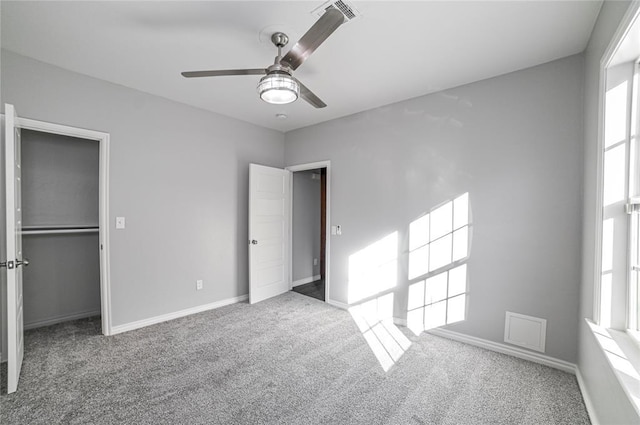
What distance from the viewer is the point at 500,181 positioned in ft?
8.61

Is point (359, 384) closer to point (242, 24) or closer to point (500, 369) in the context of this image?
point (500, 369)

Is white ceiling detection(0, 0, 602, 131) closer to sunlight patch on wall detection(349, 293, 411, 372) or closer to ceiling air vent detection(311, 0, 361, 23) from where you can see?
ceiling air vent detection(311, 0, 361, 23)

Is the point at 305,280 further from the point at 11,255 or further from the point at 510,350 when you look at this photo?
the point at 11,255

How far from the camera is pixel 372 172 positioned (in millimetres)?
3580

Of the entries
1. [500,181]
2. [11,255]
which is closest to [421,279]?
[500,181]

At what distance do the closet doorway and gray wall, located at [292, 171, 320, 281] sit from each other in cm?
275

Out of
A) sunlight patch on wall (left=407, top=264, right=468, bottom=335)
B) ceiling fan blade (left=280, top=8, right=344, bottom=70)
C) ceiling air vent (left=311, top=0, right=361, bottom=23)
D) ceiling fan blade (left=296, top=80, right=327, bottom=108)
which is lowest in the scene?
sunlight patch on wall (left=407, top=264, right=468, bottom=335)

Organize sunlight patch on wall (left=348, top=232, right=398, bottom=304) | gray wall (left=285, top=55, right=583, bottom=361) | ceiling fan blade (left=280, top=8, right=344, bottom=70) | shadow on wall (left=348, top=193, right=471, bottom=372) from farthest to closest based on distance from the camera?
sunlight patch on wall (left=348, top=232, right=398, bottom=304) < shadow on wall (left=348, top=193, right=471, bottom=372) < gray wall (left=285, top=55, right=583, bottom=361) < ceiling fan blade (left=280, top=8, right=344, bottom=70)

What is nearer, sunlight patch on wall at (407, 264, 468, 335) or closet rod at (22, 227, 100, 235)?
sunlight patch on wall at (407, 264, 468, 335)

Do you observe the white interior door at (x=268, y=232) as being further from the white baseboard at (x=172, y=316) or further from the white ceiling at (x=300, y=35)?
the white ceiling at (x=300, y=35)

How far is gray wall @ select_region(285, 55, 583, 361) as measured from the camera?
2.32 meters

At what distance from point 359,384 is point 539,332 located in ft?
5.47

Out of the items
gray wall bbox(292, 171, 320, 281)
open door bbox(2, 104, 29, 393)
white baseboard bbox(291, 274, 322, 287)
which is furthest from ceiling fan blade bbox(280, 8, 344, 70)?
white baseboard bbox(291, 274, 322, 287)

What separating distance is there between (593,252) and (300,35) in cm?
259
